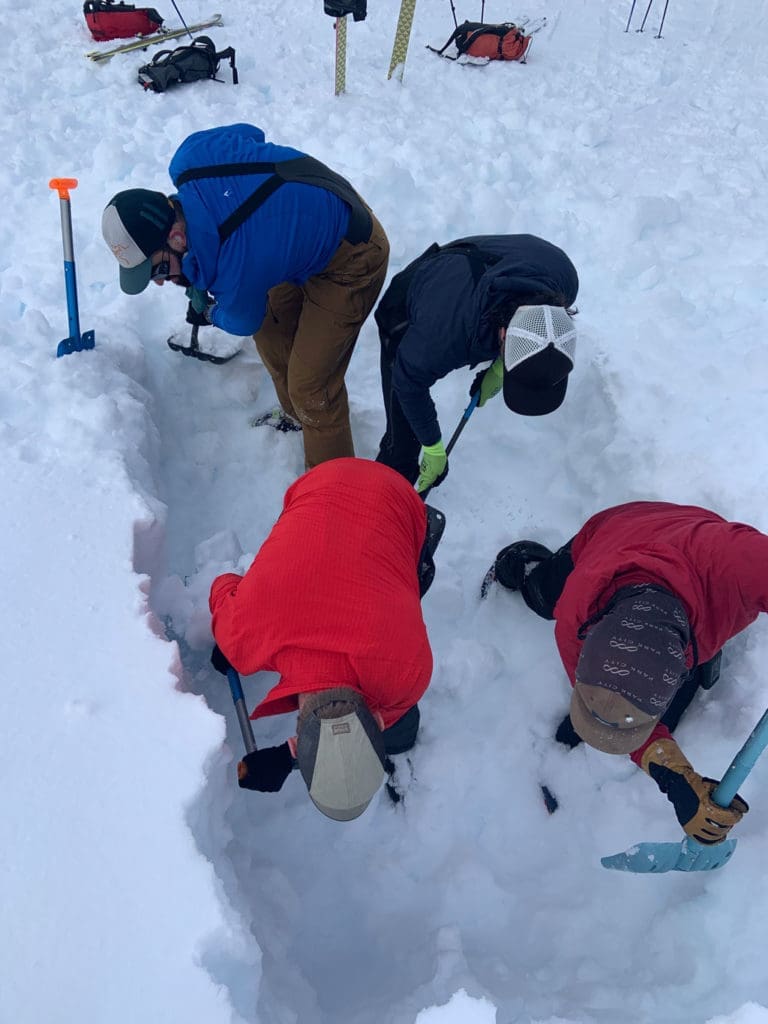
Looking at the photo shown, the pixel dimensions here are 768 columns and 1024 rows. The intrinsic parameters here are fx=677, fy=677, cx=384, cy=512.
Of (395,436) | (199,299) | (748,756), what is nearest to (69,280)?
(199,299)

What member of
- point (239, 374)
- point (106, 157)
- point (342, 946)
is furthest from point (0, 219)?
point (342, 946)

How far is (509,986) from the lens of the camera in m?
2.40

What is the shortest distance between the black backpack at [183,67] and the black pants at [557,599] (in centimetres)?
463

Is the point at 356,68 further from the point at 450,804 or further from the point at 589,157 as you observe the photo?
the point at 450,804

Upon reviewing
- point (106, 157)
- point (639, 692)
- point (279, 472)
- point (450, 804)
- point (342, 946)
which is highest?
point (106, 157)

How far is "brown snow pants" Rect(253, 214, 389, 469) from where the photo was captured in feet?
9.41

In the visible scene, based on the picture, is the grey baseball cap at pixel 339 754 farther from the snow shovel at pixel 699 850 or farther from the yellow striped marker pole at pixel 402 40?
the yellow striped marker pole at pixel 402 40

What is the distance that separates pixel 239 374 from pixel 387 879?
2673mm

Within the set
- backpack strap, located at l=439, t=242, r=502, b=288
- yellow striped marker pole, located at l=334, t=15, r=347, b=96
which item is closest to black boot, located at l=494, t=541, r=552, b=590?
backpack strap, located at l=439, t=242, r=502, b=288

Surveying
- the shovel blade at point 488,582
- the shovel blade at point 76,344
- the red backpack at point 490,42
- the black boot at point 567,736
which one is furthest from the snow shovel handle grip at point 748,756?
the red backpack at point 490,42

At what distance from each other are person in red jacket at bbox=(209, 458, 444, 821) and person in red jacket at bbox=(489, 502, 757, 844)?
54cm

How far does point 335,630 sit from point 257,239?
1.48 m

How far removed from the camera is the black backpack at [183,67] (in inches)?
200

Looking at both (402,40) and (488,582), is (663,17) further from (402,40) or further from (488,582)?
(488,582)
